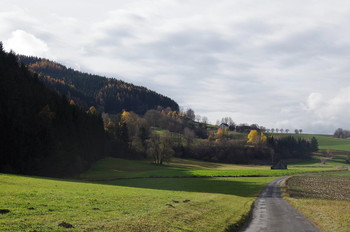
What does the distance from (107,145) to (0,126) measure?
7506cm

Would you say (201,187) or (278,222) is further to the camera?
(201,187)

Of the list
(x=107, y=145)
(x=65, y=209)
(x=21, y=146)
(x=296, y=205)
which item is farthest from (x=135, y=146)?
(x=65, y=209)

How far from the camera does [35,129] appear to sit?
73125 mm

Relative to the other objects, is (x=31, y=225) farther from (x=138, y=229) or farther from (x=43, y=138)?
(x=43, y=138)

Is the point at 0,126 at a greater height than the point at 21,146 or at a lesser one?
greater

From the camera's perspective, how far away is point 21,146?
6800 centimetres

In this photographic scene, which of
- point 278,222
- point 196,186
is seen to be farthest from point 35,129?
point 278,222

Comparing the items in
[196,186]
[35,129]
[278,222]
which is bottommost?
[196,186]

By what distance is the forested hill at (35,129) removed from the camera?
218 feet

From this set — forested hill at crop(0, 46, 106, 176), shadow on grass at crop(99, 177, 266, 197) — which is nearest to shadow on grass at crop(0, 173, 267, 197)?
shadow on grass at crop(99, 177, 266, 197)

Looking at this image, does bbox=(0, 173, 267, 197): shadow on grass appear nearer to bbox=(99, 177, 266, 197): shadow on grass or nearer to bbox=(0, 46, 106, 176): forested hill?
bbox=(99, 177, 266, 197): shadow on grass

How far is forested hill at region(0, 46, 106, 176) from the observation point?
66562mm

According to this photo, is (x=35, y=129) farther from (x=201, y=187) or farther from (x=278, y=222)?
(x=278, y=222)

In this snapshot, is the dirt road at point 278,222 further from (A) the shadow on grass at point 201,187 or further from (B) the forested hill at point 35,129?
(B) the forested hill at point 35,129
